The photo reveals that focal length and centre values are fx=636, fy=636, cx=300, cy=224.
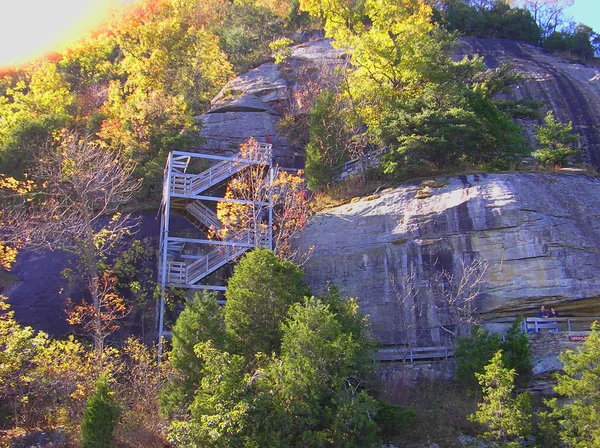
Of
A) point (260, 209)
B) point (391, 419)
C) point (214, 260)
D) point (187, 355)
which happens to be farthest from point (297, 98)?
point (391, 419)

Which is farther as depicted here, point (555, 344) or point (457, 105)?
point (457, 105)

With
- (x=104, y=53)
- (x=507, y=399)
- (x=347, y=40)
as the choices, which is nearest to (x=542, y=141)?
(x=347, y=40)

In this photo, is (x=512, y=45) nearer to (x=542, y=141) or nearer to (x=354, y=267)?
(x=542, y=141)

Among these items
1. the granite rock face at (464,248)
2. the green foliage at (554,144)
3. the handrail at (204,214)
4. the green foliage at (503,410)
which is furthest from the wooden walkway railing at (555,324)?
the handrail at (204,214)

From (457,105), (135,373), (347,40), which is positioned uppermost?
(347,40)

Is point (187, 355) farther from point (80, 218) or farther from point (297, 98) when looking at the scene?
point (297, 98)

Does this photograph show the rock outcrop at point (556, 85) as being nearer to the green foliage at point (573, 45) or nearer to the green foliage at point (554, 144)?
the green foliage at point (573, 45)

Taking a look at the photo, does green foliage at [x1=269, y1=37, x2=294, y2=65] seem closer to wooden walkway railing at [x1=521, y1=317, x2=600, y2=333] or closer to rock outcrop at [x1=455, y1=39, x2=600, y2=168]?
rock outcrop at [x1=455, y1=39, x2=600, y2=168]

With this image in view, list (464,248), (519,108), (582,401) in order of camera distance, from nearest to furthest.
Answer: (582,401) < (464,248) < (519,108)
